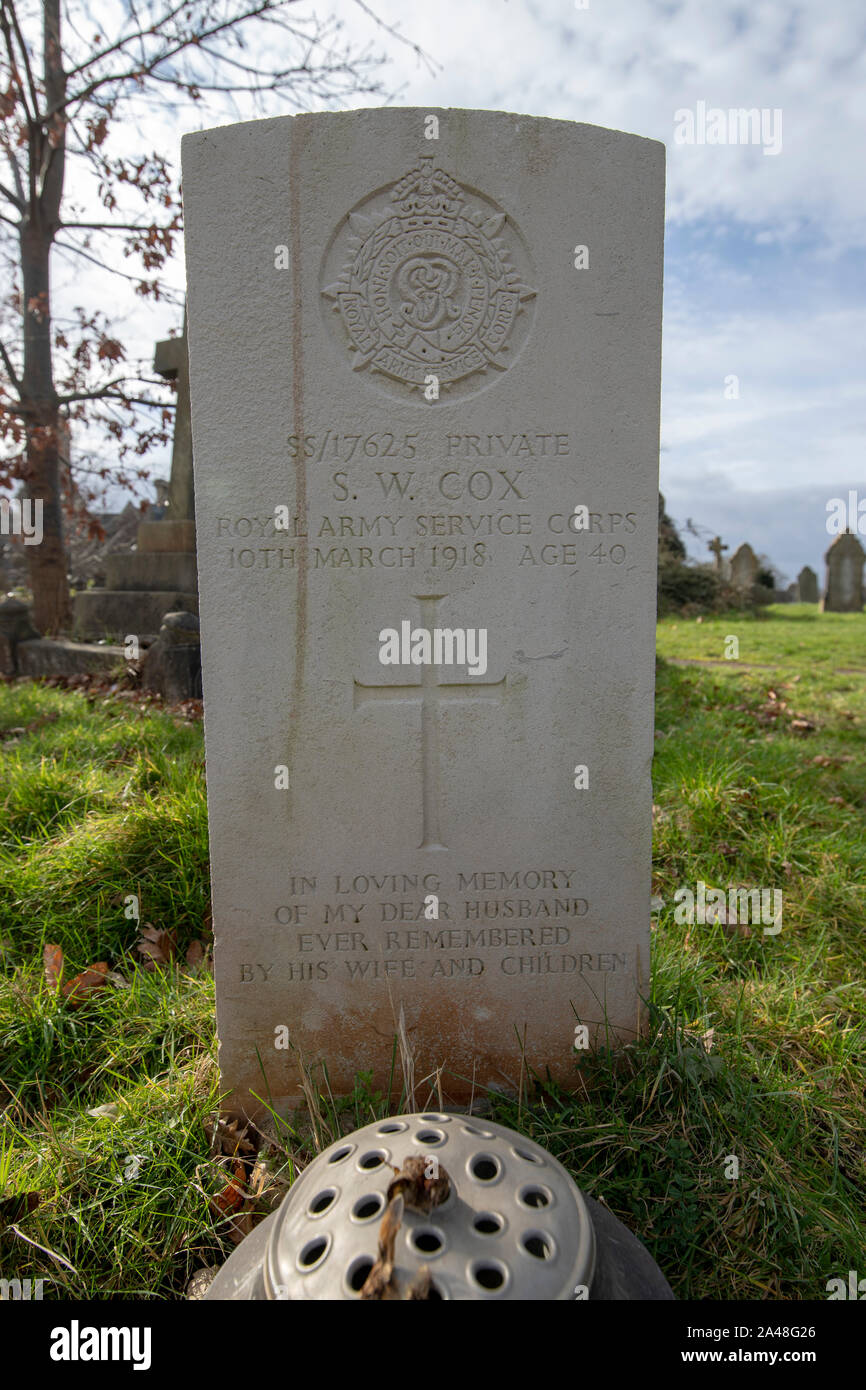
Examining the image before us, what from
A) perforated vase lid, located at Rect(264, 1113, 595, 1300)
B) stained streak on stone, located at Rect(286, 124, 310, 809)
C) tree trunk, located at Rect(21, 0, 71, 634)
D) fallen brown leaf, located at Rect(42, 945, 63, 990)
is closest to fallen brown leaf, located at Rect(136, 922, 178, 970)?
fallen brown leaf, located at Rect(42, 945, 63, 990)

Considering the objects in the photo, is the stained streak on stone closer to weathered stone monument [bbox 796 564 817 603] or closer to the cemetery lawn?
the cemetery lawn

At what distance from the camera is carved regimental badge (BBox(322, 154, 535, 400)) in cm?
214

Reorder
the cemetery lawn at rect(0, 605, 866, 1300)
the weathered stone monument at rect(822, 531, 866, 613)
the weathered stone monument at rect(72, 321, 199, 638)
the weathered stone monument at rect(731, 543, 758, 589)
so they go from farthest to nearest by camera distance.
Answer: the weathered stone monument at rect(731, 543, 758, 589), the weathered stone monument at rect(822, 531, 866, 613), the weathered stone monument at rect(72, 321, 199, 638), the cemetery lawn at rect(0, 605, 866, 1300)

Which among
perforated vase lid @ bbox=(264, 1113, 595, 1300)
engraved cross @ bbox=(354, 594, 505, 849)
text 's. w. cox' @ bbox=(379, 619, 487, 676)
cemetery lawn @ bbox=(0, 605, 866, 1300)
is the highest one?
text 's. w. cox' @ bbox=(379, 619, 487, 676)

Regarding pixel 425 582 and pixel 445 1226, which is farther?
pixel 425 582

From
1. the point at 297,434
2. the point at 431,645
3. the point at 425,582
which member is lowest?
the point at 431,645

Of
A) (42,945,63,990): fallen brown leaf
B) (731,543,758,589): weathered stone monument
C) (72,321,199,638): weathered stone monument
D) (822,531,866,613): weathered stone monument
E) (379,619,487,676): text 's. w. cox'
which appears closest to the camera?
(379,619,487,676): text 's. w. cox'

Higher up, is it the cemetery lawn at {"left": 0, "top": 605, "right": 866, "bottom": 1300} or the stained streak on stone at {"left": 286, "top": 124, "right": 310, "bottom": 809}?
the stained streak on stone at {"left": 286, "top": 124, "right": 310, "bottom": 809}

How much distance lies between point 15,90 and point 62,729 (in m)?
5.93

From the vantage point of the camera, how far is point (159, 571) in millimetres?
7473

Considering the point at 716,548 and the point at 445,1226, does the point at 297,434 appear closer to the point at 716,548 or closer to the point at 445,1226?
the point at 445,1226

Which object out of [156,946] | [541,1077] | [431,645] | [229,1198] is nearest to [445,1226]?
[229,1198]

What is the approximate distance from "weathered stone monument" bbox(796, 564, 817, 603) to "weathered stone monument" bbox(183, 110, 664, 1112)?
19073 mm

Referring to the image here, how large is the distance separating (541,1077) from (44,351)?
26.7 feet
